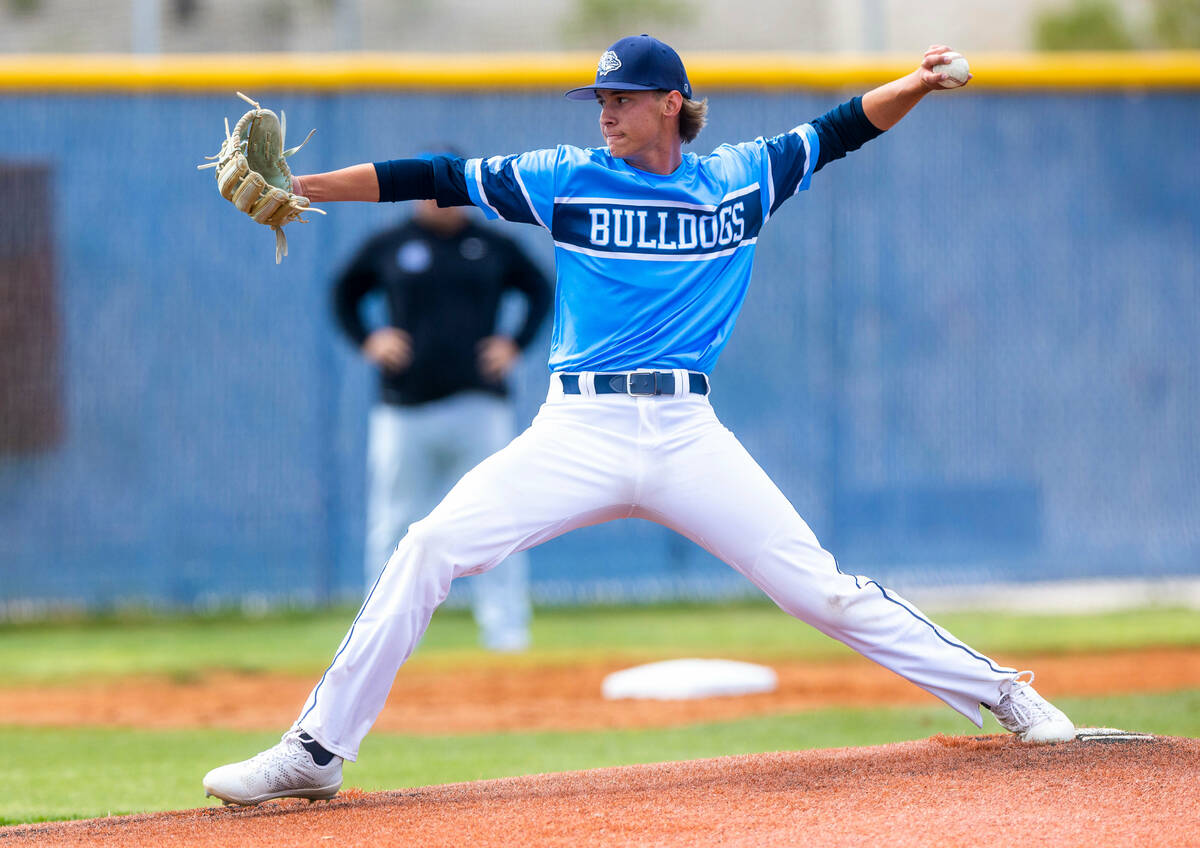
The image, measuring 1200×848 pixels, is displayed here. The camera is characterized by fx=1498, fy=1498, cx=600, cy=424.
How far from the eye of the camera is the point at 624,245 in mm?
4023

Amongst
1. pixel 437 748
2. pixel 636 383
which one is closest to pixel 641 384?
pixel 636 383

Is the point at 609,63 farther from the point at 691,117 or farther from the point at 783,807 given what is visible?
the point at 783,807

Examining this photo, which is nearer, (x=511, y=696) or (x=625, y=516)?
(x=625, y=516)

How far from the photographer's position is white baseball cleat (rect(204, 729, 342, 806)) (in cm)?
376

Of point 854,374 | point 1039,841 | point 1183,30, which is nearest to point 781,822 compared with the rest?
point 1039,841

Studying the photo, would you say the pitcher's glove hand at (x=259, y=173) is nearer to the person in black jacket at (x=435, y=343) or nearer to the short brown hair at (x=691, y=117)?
the short brown hair at (x=691, y=117)

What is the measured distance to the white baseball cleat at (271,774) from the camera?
376 cm

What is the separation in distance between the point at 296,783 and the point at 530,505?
0.92m

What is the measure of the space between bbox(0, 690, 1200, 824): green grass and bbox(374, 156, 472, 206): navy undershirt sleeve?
1.76 meters

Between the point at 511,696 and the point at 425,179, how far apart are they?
121 inches

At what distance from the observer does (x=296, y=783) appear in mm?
3799

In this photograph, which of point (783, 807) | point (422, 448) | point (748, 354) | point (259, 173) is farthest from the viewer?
point (748, 354)

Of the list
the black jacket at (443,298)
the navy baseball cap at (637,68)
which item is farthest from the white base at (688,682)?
the navy baseball cap at (637,68)

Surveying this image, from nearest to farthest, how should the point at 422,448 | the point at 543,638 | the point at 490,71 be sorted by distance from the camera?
the point at 422,448, the point at 543,638, the point at 490,71
